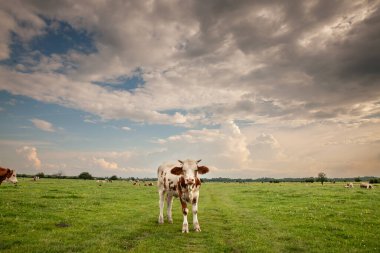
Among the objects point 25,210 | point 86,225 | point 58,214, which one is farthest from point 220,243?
point 25,210

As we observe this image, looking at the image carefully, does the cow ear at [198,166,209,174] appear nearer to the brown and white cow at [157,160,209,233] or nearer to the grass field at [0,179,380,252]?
the brown and white cow at [157,160,209,233]

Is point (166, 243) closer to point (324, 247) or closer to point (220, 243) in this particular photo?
point (220, 243)

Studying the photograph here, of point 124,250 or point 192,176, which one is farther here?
point 192,176

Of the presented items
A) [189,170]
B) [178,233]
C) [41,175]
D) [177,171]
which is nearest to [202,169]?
[189,170]

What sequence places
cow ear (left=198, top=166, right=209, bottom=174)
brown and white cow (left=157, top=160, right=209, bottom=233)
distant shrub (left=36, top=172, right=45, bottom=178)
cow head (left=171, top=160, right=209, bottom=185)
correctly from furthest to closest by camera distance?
distant shrub (left=36, top=172, right=45, bottom=178)
cow ear (left=198, top=166, right=209, bottom=174)
brown and white cow (left=157, top=160, right=209, bottom=233)
cow head (left=171, top=160, right=209, bottom=185)

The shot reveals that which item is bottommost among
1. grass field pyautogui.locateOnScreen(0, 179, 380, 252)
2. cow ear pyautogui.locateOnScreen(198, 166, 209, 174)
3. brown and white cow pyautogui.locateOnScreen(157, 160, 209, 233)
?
grass field pyautogui.locateOnScreen(0, 179, 380, 252)

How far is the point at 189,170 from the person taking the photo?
1514 centimetres

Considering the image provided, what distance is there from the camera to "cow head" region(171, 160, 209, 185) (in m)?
14.8

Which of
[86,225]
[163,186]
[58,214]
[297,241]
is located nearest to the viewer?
[297,241]

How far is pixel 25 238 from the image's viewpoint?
42.1 ft

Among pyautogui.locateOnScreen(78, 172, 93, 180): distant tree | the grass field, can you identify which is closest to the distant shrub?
pyautogui.locateOnScreen(78, 172, 93, 180): distant tree

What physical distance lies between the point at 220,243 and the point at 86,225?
8157mm

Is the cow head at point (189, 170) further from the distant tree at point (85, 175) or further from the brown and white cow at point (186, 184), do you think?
the distant tree at point (85, 175)

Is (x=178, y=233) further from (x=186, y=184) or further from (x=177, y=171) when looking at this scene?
(x=177, y=171)
